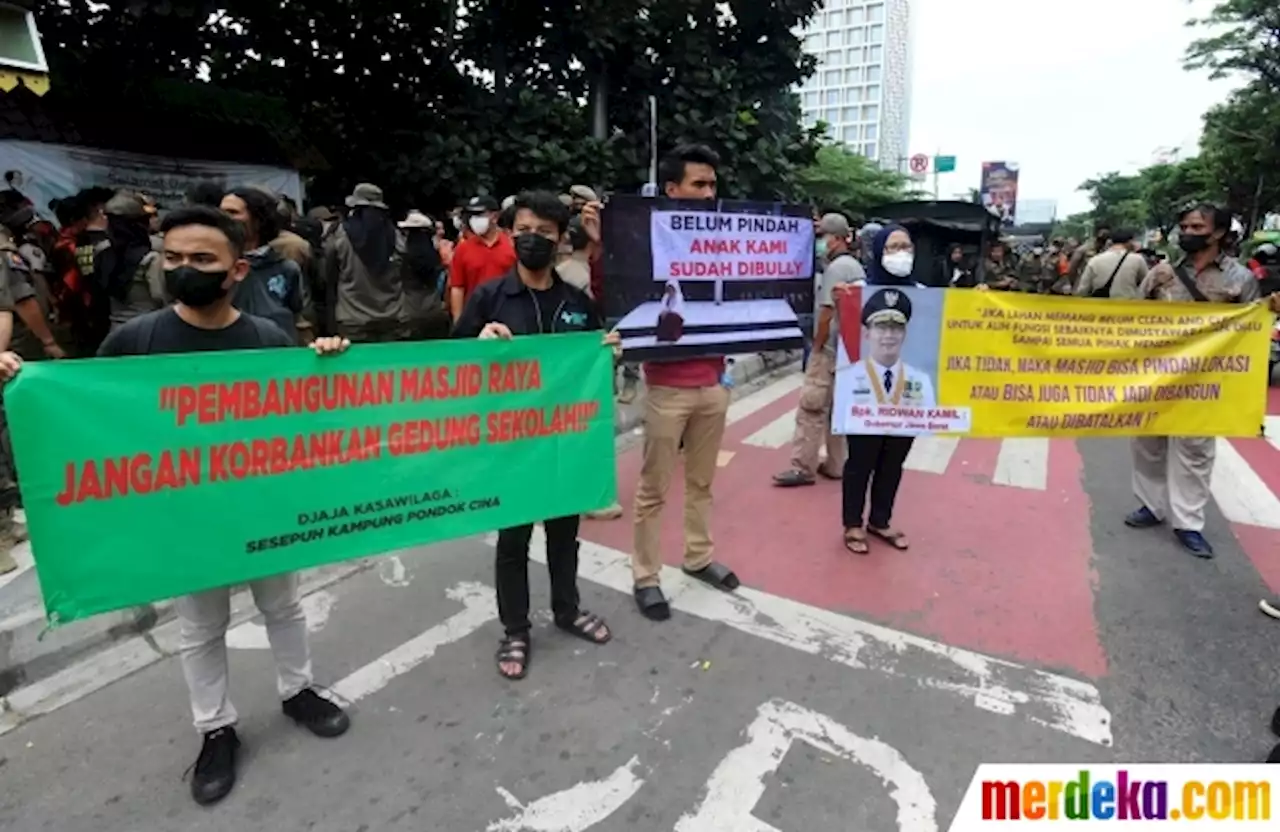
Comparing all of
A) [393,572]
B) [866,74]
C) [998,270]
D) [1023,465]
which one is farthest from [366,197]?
[866,74]

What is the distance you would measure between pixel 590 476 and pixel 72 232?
15.1ft

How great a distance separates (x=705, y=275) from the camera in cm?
337

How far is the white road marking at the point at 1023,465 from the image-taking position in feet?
17.8

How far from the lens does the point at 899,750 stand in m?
2.53

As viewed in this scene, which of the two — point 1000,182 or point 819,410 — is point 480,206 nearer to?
point 819,410

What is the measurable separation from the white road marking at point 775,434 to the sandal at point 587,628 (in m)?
3.40

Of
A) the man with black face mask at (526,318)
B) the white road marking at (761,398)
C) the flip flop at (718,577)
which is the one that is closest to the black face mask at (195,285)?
the man with black face mask at (526,318)

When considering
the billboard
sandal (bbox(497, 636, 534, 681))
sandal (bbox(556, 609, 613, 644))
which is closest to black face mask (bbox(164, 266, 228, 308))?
sandal (bbox(497, 636, 534, 681))

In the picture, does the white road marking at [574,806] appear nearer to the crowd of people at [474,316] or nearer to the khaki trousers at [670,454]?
the crowd of people at [474,316]

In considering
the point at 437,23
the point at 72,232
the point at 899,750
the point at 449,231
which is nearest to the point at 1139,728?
the point at 899,750

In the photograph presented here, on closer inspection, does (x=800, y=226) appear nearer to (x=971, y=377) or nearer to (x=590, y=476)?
(x=971, y=377)

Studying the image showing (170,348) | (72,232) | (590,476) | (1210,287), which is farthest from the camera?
(72,232)

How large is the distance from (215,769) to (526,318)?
5.97ft

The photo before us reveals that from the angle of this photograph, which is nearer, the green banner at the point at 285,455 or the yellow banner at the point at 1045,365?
the green banner at the point at 285,455
